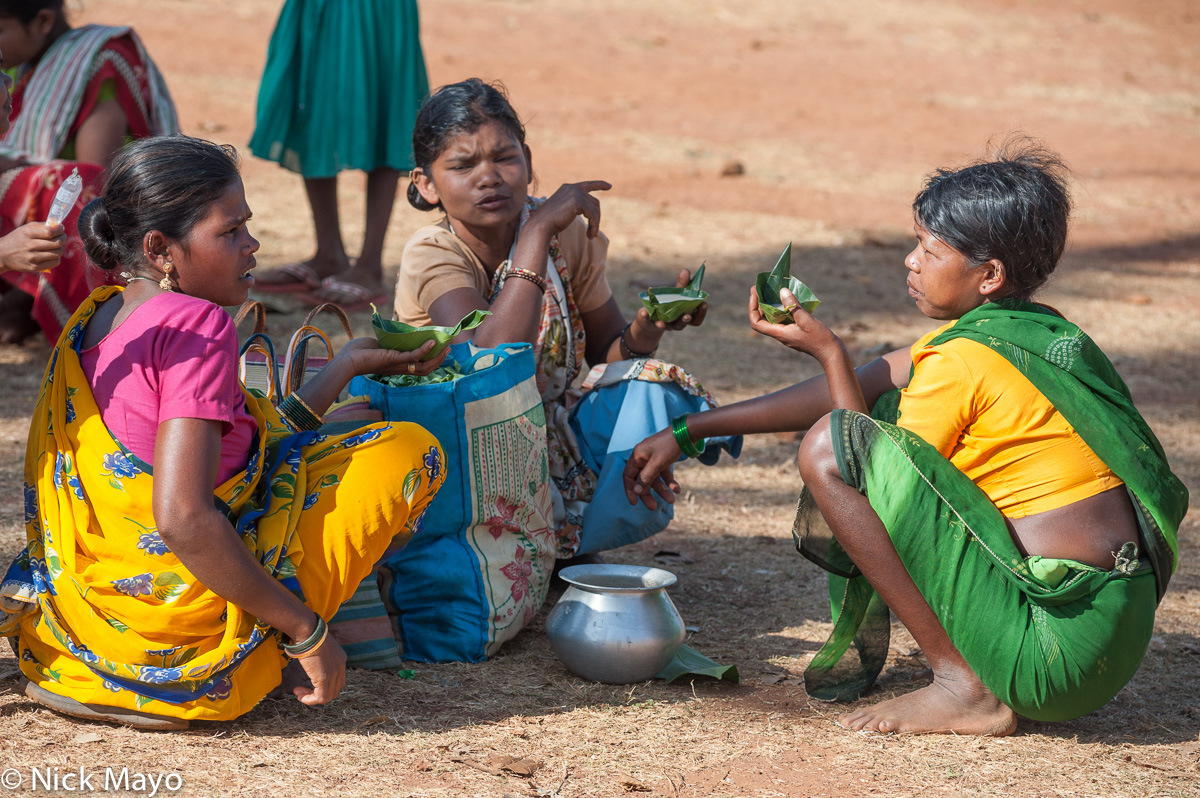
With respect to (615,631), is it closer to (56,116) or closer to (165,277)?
(165,277)

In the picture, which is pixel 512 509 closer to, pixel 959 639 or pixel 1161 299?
pixel 959 639

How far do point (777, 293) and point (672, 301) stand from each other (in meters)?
0.53

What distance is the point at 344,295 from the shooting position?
613 centimetres

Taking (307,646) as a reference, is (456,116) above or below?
above

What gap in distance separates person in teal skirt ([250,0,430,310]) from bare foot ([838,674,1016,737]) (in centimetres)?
424

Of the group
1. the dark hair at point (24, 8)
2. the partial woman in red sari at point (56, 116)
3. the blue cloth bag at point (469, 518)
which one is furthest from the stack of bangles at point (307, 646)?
the dark hair at point (24, 8)

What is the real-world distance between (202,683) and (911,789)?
57.7 inches

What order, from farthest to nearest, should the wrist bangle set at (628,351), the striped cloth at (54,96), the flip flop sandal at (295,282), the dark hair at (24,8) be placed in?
the flip flop sandal at (295,282) → the striped cloth at (54,96) → the dark hair at (24,8) → the wrist bangle set at (628,351)

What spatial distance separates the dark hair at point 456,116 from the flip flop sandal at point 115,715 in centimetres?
178

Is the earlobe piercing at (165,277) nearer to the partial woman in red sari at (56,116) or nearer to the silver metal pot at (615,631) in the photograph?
the silver metal pot at (615,631)

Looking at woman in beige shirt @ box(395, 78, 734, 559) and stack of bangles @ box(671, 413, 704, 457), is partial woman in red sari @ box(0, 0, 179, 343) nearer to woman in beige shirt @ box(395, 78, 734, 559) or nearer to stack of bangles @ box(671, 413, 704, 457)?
woman in beige shirt @ box(395, 78, 734, 559)

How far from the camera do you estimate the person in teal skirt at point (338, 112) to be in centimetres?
633

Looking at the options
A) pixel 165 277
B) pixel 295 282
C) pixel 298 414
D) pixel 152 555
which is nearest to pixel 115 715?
pixel 152 555

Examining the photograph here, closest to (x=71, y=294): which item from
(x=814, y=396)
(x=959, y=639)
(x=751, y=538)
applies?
(x=751, y=538)
